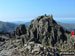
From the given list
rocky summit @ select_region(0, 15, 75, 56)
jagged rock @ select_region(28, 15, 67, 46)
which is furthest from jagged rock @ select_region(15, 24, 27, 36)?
jagged rock @ select_region(28, 15, 67, 46)

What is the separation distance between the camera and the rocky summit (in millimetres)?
59156

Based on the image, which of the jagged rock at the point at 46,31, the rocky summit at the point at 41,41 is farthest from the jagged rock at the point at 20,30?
the jagged rock at the point at 46,31

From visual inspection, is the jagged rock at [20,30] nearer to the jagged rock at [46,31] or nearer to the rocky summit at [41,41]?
the rocky summit at [41,41]

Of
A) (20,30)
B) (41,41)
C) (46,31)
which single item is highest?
(20,30)

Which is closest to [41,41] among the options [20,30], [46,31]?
[46,31]

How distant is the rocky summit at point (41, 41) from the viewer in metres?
59.2

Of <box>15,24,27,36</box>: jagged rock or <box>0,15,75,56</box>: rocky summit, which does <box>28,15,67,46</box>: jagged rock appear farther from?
<box>15,24,27,36</box>: jagged rock

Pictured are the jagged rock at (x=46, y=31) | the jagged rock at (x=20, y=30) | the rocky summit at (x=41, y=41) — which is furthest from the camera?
the jagged rock at (x=20, y=30)

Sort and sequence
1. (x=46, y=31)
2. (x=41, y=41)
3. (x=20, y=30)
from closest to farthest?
(x=41, y=41)
(x=46, y=31)
(x=20, y=30)

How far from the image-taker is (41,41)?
78375mm

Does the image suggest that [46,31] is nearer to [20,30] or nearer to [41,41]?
[41,41]

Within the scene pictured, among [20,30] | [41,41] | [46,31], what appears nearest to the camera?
[41,41]

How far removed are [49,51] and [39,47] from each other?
4588mm

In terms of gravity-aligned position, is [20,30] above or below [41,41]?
above
